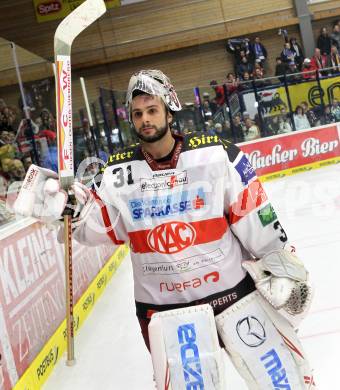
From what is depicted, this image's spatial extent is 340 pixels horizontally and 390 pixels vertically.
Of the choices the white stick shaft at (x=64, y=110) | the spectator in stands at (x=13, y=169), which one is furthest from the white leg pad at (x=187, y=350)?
the spectator in stands at (x=13, y=169)

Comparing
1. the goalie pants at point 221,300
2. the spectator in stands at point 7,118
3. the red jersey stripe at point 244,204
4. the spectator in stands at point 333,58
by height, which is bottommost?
the goalie pants at point 221,300

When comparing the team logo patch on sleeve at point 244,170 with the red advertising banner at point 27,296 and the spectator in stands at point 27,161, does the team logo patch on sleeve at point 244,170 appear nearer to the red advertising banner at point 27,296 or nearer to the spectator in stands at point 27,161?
the red advertising banner at point 27,296

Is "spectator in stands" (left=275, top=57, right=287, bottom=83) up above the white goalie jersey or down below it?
above

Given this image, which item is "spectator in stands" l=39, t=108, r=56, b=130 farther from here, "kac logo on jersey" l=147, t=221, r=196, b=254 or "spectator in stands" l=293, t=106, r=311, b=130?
"kac logo on jersey" l=147, t=221, r=196, b=254

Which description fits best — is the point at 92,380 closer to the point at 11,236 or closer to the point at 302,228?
the point at 11,236

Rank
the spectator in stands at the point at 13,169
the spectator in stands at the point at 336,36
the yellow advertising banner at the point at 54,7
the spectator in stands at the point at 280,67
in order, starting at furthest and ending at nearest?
the yellow advertising banner at the point at 54,7 → the spectator in stands at the point at 336,36 → the spectator in stands at the point at 280,67 → the spectator in stands at the point at 13,169

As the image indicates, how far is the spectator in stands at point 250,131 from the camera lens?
27.1 feet

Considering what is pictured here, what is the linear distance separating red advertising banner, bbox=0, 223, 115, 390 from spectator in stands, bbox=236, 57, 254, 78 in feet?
25.8

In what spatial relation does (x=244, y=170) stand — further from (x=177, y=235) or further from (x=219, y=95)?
(x=219, y=95)

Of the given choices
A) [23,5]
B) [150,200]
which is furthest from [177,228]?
[23,5]

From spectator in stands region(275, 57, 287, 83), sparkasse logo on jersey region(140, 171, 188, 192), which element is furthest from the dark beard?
spectator in stands region(275, 57, 287, 83)

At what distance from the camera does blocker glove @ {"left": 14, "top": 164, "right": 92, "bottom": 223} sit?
5.37 ft

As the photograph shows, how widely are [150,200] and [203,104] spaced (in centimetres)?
680

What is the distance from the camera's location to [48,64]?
670 cm
